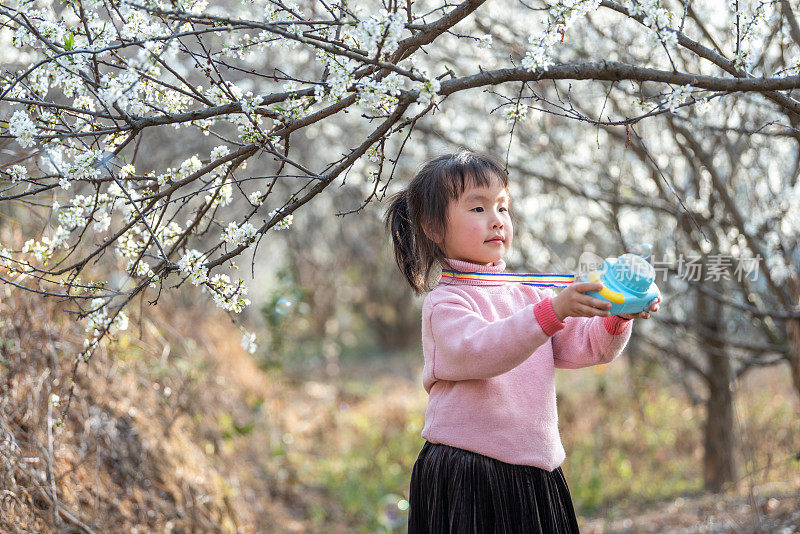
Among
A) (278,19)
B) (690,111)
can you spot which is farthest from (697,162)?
(278,19)

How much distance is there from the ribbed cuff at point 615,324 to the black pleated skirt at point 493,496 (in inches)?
16.4

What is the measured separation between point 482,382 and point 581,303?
1.38 ft

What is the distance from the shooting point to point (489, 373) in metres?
1.82

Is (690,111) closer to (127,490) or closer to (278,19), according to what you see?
(278,19)

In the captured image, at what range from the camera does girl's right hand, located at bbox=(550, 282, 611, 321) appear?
5.47 feet

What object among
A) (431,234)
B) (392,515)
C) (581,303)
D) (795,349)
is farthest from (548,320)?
(392,515)

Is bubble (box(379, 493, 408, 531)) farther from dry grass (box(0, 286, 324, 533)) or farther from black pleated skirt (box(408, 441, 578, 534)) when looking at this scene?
black pleated skirt (box(408, 441, 578, 534))

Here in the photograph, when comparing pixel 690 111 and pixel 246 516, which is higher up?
pixel 690 111

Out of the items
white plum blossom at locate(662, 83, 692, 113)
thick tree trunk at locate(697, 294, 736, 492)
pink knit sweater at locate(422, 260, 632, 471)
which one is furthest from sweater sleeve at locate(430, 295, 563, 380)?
thick tree trunk at locate(697, 294, 736, 492)

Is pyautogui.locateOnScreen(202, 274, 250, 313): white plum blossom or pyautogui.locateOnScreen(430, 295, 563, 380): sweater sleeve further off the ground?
pyautogui.locateOnScreen(202, 274, 250, 313): white plum blossom

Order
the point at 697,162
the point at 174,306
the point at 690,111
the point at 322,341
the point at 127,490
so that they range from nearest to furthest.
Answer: the point at 127,490
the point at 690,111
the point at 697,162
the point at 174,306
the point at 322,341

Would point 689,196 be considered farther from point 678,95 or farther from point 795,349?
point 678,95

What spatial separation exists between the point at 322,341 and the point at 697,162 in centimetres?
690

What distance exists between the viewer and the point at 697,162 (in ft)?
14.2
